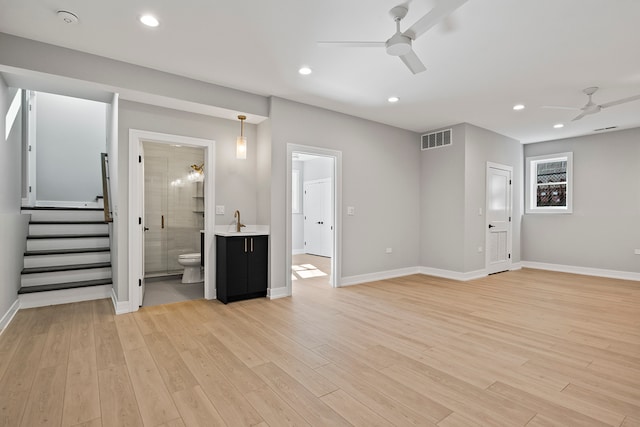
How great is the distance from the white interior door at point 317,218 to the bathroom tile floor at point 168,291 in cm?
394

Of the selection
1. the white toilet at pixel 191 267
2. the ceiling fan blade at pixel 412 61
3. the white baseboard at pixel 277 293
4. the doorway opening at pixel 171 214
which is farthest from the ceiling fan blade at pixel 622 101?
the white toilet at pixel 191 267

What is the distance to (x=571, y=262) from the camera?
6.64 m

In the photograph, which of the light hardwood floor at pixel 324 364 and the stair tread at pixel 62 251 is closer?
the light hardwood floor at pixel 324 364

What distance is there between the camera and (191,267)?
5.37m

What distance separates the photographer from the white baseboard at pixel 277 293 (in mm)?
4352

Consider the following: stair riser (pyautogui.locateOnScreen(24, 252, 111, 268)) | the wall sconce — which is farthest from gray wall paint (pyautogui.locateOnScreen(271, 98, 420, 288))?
stair riser (pyautogui.locateOnScreen(24, 252, 111, 268))

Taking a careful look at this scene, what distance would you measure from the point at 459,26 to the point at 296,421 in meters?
3.15

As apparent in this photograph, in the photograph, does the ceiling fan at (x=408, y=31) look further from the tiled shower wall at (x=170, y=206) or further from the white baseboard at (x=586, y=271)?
the white baseboard at (x=586, y=271)

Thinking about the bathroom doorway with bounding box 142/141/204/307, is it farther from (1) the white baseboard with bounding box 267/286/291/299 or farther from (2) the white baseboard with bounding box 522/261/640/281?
(2) the white baseboard with bounding box 522/261/640/281

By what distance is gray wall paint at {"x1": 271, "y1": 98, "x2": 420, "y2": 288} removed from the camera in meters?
4.47

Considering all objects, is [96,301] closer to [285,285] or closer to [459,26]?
[285,285]

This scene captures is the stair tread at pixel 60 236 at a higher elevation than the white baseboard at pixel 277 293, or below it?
higher

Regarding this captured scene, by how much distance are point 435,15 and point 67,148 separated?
685 cm

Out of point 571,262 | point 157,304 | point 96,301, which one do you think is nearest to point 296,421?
point 157,304
